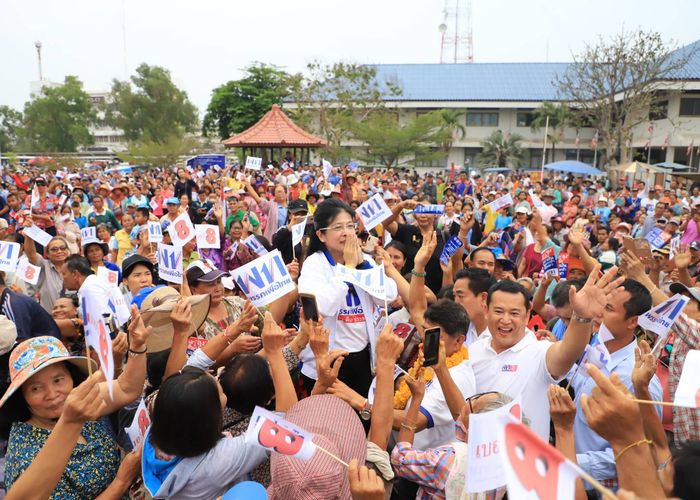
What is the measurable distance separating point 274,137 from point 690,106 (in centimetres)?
2511

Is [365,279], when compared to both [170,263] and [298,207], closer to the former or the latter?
[170,263]

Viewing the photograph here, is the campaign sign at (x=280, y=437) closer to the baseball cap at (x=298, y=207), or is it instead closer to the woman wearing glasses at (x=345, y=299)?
the woman wearing glasses at (x=345, y=299)

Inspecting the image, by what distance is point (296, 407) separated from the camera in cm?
214

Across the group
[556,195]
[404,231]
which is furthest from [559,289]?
[556,195]

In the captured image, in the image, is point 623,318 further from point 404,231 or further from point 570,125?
point 570,125

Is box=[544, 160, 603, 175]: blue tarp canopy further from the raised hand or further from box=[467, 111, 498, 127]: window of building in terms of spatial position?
the raised hand

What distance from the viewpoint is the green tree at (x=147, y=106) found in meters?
56.1

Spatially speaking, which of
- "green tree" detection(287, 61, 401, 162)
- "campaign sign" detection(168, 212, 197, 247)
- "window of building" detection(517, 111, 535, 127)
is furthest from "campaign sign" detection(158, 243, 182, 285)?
"window of building" detection(517, 111, 535, 127)

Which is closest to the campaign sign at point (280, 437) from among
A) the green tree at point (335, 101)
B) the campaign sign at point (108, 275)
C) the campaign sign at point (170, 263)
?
the campaign sign at point (170, 263)

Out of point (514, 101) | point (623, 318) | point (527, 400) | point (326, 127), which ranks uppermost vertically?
point (514, 101)

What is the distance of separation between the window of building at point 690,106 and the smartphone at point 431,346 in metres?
35.2

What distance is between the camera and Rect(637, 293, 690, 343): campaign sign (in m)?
2.83

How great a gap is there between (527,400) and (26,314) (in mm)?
3317

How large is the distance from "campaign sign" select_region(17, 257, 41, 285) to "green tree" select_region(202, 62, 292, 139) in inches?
1498
